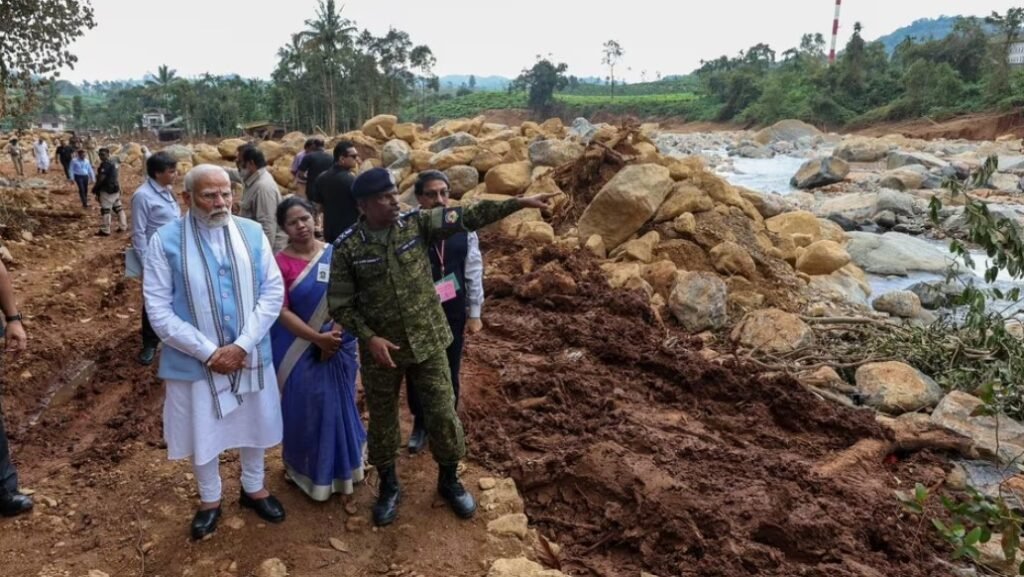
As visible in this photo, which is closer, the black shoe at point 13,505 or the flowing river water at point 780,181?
the black shoe at point 13,505

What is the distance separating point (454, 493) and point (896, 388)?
125 inches

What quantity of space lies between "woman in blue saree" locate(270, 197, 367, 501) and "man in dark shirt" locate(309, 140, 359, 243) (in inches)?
60.7

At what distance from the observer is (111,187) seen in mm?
8594

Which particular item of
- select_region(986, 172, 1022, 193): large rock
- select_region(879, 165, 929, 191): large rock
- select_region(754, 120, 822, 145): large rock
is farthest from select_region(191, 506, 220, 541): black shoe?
select_region(754, 120, 822, 145): large rock

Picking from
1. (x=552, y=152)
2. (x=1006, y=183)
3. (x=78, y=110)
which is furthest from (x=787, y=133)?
(x=78, y=110)

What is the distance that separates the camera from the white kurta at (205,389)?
2332 millimetres

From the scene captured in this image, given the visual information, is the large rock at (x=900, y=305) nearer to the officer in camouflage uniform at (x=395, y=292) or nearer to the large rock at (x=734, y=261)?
the large rock at (x=734, y=261)

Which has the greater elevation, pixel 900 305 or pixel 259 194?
pixel 259 194

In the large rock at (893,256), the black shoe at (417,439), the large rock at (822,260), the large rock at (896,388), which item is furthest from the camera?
the large rock at (893,256)

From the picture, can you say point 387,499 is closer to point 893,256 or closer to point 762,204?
point 762,204

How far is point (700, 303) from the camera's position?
18.3 ft

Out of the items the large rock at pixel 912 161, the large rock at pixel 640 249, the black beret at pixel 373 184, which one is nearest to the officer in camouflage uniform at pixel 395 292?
the black beret at pixel 373 184

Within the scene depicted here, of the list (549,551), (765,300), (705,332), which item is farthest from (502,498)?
(765,300)

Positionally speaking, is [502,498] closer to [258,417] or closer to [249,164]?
[258,417]
